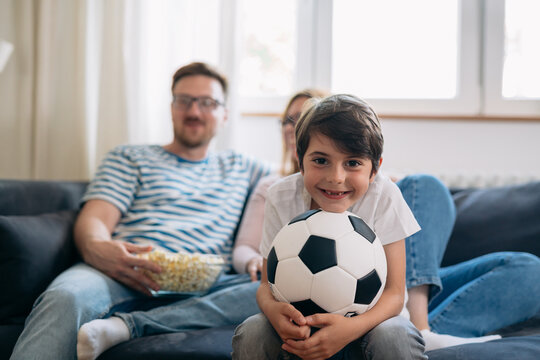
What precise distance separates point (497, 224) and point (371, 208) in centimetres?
92

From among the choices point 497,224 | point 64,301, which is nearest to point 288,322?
point 64,301

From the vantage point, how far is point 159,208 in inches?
74.7

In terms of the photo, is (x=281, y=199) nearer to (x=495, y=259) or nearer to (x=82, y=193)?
(x=495, y=259)

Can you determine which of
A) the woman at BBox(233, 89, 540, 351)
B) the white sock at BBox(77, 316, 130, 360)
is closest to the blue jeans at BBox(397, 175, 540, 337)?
the woman at BBox(233, 89, 540, 351)

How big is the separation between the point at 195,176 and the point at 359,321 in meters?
1.18

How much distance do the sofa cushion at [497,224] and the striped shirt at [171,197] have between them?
88 cm

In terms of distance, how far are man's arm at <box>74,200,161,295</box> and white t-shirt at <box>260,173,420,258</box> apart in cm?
50

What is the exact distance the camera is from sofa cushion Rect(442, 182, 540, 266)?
70.7 inches

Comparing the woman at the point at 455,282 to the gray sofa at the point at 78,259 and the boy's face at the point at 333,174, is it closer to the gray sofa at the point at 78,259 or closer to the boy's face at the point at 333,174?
the gray sofa at the point at 78,259

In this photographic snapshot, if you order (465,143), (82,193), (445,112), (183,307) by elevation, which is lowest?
(183,307)

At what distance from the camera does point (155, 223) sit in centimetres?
184

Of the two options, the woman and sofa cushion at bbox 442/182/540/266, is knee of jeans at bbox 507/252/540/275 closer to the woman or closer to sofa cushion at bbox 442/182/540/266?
the woman

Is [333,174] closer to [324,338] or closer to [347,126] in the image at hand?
[347,126]

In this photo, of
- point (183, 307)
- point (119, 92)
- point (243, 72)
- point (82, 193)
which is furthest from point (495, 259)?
point (119, 92)
